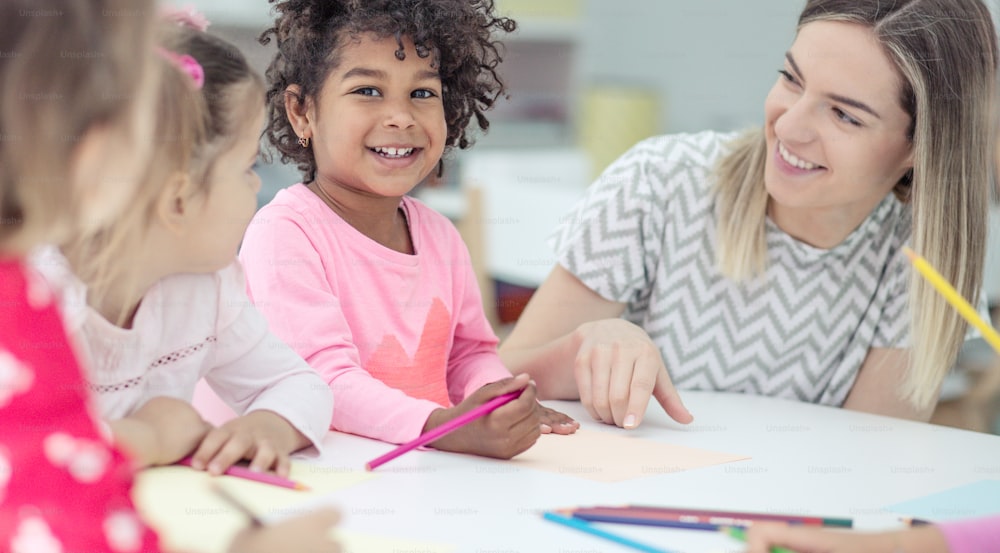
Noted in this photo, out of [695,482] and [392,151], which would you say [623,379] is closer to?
[695,482]

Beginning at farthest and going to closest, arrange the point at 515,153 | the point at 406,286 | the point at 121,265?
the point at 515,153 → the point at 406,286 → the point at 121,265

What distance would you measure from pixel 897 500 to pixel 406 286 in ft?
1.72

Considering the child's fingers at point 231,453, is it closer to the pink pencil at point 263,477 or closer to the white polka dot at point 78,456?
the pink pencil at point 263,477

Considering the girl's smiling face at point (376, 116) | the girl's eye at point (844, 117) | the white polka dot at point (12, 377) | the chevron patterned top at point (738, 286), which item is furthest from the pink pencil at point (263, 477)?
the girl's eye at point (844, 117)

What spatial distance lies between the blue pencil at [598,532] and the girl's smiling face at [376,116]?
477mm

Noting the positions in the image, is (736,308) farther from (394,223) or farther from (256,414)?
(256,414)

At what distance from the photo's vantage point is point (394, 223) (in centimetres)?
115

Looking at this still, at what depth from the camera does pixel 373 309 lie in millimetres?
1064

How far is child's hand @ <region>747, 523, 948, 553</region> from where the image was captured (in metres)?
0.61

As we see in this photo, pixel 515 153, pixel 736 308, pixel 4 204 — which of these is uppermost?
pixel 4 204

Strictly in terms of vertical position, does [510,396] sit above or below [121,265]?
below

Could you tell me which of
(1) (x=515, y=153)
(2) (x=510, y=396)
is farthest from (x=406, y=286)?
(1) (x=515, y=153)

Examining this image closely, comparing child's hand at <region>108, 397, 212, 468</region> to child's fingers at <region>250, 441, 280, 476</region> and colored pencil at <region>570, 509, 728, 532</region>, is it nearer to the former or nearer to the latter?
child's fingers at <region>250, 441, 280, 476</region>

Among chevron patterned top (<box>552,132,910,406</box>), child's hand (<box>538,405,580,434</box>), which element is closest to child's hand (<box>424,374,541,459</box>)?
child's hand (<box>538,405,580,434</box>)
